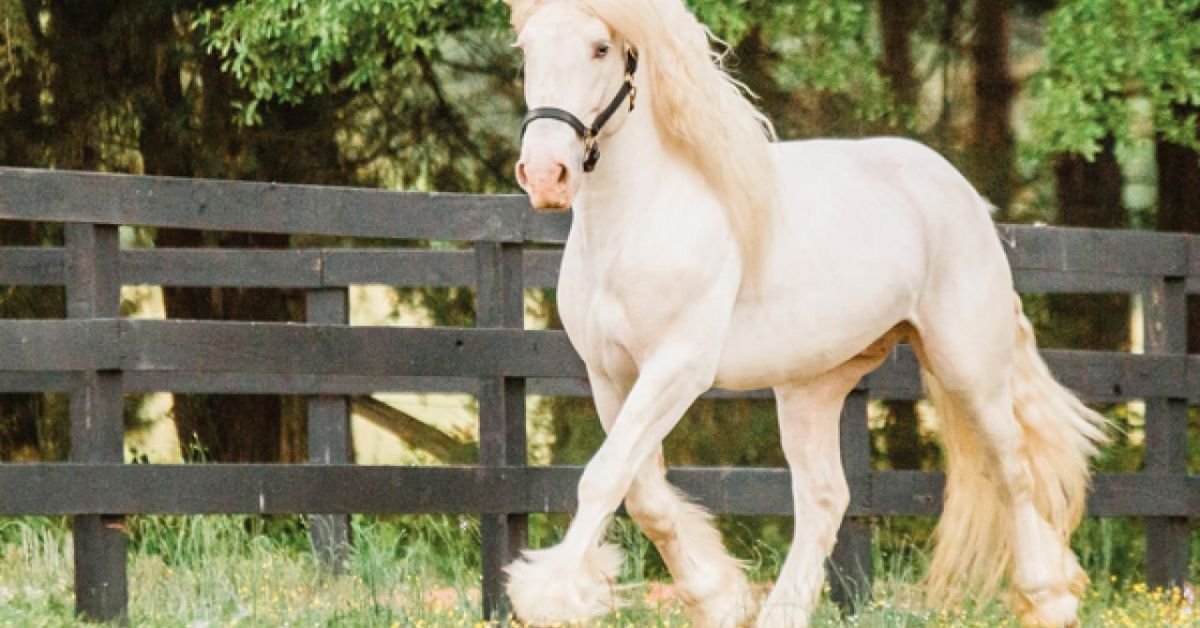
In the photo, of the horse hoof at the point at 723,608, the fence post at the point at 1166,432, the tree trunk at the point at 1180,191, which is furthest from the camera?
the tree trunk at the point at 1180,191

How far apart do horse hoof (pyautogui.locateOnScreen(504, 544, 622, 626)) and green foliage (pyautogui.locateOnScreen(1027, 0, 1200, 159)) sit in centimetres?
423

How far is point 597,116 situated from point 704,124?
38 centimetres

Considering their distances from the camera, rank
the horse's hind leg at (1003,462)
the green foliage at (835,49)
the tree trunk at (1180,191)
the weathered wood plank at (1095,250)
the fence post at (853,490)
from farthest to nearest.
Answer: the tree trunk at (1180,191)
the green foliage at (835,49)
the weathered wood plank at (1095,250)
the fence post at (853,490)
the horse's hind leg at (1003,462)

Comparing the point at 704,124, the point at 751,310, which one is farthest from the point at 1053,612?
the point at 704,124

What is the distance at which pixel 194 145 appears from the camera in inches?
401

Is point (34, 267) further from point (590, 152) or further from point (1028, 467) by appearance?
point (1028, 467)

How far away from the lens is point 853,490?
20.2ft

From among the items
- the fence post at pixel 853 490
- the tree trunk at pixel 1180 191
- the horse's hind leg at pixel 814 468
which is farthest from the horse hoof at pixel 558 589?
the tree trunk at pixel 1180 191

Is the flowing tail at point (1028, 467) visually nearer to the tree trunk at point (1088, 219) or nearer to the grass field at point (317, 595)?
the grass field at point (317, 595)

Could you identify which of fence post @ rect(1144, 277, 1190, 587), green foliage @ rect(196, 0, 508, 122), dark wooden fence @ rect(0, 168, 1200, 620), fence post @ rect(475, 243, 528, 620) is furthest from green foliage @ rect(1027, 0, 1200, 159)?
fence post @ rect(475, 243, 528, 620)

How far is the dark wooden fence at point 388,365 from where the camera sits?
5082mm

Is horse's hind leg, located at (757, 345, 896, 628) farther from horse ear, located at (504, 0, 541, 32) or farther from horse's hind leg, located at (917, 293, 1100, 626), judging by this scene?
horse ear, located at (504, 0, 541, 32)

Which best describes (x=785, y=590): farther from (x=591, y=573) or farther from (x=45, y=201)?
(x=45, y=201)

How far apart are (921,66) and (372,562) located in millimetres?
5117
